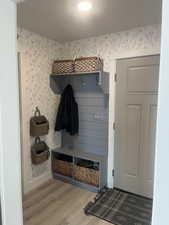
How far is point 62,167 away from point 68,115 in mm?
895

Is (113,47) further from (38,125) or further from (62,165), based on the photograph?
(62,165)

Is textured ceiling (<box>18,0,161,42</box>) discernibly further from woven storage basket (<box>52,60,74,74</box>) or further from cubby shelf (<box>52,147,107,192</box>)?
cubby shelf (<box>52,147,107,192</box>)

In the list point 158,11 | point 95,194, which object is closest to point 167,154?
point 158,11

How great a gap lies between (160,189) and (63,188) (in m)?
2.43

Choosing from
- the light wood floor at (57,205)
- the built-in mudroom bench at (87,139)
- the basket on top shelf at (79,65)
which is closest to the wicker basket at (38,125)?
the built-in mudroom bench at (87,139)

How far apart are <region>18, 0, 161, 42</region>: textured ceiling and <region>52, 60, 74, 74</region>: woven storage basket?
41 cm

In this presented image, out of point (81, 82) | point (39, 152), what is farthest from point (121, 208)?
point (81, 82)

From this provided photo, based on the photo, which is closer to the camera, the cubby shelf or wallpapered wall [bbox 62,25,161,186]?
wallpapered wall [bbox 62,25,161,186]

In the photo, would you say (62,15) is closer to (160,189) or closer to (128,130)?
(128,130)

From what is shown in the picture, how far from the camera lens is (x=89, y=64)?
2.51 m

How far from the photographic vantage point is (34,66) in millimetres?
2600

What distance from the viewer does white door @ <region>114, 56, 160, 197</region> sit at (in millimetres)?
2332

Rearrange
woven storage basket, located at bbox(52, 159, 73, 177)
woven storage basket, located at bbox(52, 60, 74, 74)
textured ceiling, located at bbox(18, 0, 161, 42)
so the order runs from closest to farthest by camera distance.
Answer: textured ceiling, located at bbox(18, 0, 161, 42) < woven storage basket, located at bbox(52, 60, 74, 74) < woven storage basket, located at bbox(52, 159, 73, 177)

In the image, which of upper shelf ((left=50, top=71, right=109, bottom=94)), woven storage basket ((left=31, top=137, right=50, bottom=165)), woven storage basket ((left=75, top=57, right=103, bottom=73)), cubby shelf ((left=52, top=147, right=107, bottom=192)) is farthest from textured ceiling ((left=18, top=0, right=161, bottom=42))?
cubby shelf ((left=52, top=147, right=107, bottom=192))
